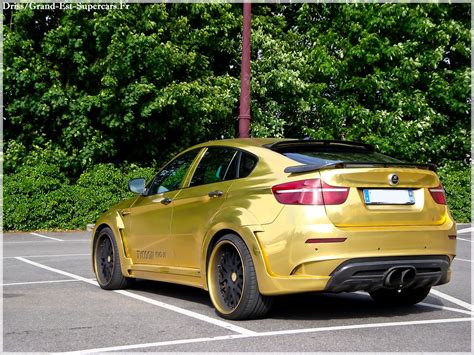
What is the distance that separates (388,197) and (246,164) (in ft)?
4.23

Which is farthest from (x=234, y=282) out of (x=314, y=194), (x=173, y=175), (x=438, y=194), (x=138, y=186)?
(x=138, y=186)

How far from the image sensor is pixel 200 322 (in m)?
6.21

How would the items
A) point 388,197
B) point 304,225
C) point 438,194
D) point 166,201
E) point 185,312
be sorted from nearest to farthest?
1. point 304,225
2. point 388,197
3. point 438,194
4. point 185,312
5. point 166,201

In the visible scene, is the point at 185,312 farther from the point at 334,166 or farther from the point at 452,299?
the point at 452,299

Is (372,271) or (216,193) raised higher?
(216,193)

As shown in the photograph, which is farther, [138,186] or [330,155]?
[138,186]

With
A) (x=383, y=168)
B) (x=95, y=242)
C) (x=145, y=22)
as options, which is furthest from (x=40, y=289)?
(x=145, y=22)

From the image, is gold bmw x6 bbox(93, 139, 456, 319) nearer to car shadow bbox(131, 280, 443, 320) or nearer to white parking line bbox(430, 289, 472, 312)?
car shadow bbox(131, 280, 443, 320)

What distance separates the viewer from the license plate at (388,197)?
6.01 m

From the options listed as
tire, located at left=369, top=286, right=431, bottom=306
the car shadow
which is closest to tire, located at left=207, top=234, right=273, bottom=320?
the car shadow

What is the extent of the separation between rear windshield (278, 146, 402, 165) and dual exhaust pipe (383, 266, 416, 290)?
0.94 m

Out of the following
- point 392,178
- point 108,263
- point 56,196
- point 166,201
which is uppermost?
point 392,178

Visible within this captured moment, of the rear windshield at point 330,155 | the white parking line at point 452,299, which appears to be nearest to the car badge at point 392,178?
the rear windshield at point 330,155

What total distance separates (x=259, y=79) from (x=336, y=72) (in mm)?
2574
